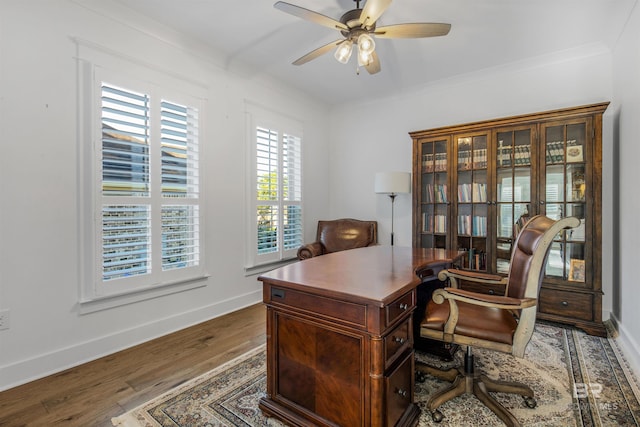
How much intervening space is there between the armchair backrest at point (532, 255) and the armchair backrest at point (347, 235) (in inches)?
94.0

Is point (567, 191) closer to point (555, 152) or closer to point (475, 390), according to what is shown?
point (555, 152)

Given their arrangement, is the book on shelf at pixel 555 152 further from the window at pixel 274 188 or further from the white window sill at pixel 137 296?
the white window sill at pixel 137 296

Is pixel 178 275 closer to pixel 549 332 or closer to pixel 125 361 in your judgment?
pixel 125 361

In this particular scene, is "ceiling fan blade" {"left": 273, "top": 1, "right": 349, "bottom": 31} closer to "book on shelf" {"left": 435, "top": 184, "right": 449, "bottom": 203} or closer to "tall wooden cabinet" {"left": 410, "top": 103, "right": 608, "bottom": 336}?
"tall wooden cabinet" {"left": 410, "top": 103, "right": 608, "bottom": 336}

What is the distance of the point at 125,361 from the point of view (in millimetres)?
2291

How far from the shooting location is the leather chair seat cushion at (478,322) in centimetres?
157

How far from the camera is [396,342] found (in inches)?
57.4

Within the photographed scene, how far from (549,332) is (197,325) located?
3296 mm

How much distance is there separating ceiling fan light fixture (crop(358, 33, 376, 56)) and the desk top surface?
148 cm

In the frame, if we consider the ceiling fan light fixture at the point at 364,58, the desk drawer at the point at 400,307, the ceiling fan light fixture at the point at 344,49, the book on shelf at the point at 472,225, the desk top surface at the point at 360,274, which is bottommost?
the desk drawer at the point at 400,307

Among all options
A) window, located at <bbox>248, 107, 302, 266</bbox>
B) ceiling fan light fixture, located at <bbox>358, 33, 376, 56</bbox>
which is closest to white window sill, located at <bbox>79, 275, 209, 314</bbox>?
window, located at <bbox>248, 107, 302, 266</bbox>

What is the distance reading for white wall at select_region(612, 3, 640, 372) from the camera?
2.29m

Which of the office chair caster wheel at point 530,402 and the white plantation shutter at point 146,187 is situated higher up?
the white plantation shutter at point 146,187

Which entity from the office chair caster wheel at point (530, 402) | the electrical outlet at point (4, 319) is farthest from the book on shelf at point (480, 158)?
the electrical outlet at point (4, 319)
